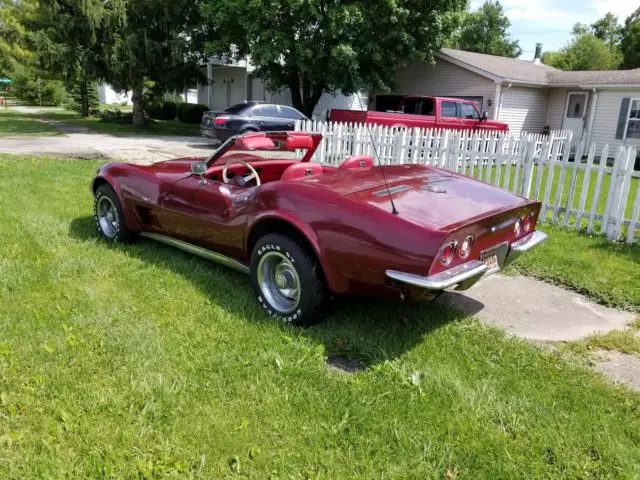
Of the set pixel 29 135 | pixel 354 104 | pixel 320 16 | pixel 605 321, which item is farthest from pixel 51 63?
pixel 605 321

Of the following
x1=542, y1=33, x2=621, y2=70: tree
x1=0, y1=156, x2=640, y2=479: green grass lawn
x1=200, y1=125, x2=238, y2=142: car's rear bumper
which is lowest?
x1=0, y1=156, x2=640, y2=479: green grass lawn

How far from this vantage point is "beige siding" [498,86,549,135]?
2069 cm

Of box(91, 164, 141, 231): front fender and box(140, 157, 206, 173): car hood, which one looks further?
box(91, 164, 141, 231): front fender

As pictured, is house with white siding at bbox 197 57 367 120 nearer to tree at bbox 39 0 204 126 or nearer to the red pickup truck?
tree at bbox 39 0 204 126

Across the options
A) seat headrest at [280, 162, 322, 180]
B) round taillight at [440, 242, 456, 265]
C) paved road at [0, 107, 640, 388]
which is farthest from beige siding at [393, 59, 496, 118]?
round taillight at [440, 242, 456, 265]

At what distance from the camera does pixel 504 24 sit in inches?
2004

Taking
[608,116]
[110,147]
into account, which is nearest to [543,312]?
[110,147]

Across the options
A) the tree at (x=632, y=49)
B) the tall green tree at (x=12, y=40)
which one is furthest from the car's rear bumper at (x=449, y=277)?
the tree at (x=632, y=49)

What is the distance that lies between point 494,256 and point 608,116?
65.6 ft

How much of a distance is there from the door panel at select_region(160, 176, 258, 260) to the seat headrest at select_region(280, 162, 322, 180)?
12.4 inches

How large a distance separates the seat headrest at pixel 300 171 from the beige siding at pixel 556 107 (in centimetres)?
2101

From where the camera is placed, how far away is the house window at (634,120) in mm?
19266

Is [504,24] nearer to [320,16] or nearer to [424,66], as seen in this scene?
[424,66]

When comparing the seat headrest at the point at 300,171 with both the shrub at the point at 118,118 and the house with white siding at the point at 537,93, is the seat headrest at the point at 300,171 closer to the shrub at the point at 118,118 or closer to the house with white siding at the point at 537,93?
the house with white siding at the point at 537,93
